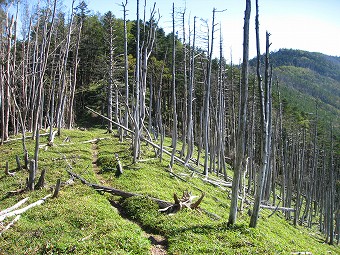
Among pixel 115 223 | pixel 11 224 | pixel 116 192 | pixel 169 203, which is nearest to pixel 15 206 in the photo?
pixel 11 224

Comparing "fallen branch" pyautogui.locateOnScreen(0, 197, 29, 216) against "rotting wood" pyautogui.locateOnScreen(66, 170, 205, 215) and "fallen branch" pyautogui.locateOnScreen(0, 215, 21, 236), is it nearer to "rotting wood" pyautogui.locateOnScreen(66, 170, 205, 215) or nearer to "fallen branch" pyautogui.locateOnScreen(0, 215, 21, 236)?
"fallen branch" pyautogui.locateOnScreen(0, 215, 21, 236)

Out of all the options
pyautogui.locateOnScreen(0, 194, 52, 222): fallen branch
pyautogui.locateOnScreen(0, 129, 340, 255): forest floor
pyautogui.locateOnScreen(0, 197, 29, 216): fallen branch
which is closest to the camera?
pyautogui.locateOnScreen(0, 129, 340, 255): forest floor

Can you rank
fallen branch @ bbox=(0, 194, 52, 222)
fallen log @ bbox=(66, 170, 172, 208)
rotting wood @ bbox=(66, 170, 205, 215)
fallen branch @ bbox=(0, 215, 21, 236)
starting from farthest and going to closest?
fallen log @ bbox=(66, 170, 172, 208) → rotting wood @ bbox=(66, 170, 205, 215) → fallen branch @ bbox=(0, 194, 52, 222) → fallen branch @ bbox=(0, 215, 21, 236)

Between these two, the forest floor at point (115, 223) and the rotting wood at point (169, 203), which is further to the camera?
the rotting wood at point (169, 203)

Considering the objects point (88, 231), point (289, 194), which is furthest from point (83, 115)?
point (88, 231)

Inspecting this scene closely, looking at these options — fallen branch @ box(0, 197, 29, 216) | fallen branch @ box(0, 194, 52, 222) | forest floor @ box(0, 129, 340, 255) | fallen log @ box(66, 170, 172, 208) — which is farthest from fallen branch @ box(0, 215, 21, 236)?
fallen log @ box(66, 170, 172, 208)

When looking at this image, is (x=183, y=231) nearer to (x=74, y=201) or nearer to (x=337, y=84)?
(x=74, y=201)

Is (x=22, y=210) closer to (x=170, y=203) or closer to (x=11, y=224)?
(x=11, y=224)

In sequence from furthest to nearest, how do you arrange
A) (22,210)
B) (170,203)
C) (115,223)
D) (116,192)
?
(116,192) → (170,203) → (22,210) → (115,223)

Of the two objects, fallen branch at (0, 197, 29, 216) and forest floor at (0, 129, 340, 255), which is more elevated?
fallen branch at (0, 197, 29, 216)

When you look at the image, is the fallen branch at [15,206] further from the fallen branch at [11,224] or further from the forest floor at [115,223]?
the fallen branch at [11,224]

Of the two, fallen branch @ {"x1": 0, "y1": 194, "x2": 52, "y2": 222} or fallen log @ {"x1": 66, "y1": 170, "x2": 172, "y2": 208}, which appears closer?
fallen branch @ {"x1": 0, "y1": 194, "x2": 52, "y2": 222}

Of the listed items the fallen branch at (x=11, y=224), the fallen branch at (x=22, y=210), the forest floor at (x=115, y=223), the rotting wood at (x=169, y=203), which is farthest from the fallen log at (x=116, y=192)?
the fallen branch at (x=11, y=224)

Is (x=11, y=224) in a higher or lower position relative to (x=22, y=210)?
lower
